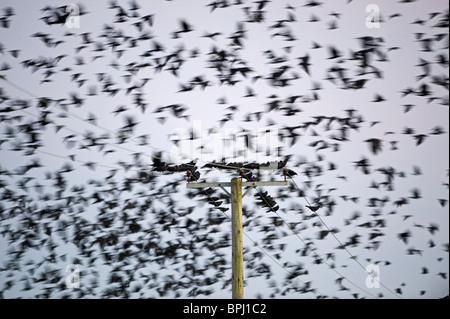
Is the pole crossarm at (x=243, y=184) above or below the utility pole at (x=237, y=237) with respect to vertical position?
above

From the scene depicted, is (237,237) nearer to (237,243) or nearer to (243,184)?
(237,243)

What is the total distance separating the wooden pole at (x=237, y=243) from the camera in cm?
983

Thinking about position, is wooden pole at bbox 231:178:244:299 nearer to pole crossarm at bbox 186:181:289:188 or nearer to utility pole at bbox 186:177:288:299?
utility pole at bbox 186:177:288:299

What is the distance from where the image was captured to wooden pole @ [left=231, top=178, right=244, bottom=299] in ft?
32.2

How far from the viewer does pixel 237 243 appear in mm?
10062

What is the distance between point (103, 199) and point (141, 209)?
0.85 meters

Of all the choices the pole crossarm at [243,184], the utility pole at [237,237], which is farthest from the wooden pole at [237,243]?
the pole crossarm at [243,184]

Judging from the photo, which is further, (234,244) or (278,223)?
(278,223)

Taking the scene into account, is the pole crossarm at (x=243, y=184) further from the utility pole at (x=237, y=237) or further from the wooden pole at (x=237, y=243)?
the wooden pole at (x=237, y=243)

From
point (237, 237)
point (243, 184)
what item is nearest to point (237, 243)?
point (237, 237)

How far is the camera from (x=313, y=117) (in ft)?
31.5
